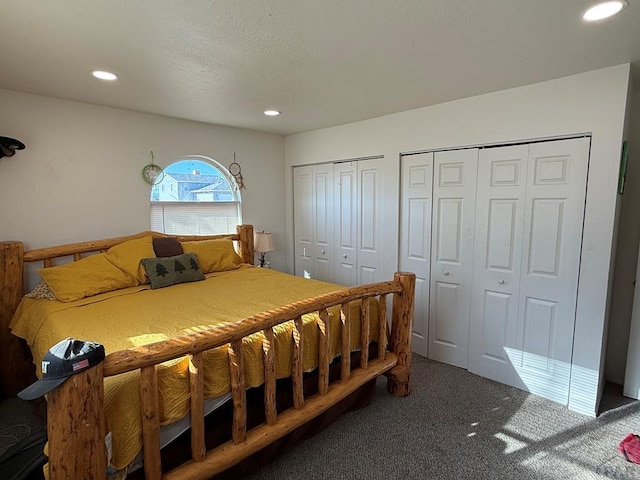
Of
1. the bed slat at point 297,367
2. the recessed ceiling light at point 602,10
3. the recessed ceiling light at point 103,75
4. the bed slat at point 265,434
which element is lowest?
the bed slat at point 265,434

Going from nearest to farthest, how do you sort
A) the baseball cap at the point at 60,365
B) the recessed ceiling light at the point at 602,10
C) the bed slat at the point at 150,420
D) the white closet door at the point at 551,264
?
the baseball cap at the point at 60,365 < the bed slat at the point at 150,420 < the recessed ceiling light at the point at 602,10 < the white closet door at the point at 551,264

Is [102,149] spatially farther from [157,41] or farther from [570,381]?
[570,381]

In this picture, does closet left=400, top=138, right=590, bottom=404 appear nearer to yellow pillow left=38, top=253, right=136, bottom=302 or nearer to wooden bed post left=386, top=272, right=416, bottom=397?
wooden bed post left=386, top=272, right=416, bottom=397

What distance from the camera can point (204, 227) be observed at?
3717mm

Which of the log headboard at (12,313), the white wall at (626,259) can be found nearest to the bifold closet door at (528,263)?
the white wall at (626,259)

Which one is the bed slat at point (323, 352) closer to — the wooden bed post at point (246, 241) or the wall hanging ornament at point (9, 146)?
the wooden bed post at point (246, 241)

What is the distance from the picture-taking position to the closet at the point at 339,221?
348 centimetres

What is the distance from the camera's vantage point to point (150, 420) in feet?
4.36

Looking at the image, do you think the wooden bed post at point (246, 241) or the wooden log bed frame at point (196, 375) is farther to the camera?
the wooden bed post at point (246, 241)

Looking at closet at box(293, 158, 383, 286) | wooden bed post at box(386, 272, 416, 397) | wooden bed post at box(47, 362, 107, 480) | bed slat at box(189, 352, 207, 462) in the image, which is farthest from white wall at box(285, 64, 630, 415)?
wooden bed post at box(47, 362, 107, 480)

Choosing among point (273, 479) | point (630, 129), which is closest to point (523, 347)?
point (630, 129)

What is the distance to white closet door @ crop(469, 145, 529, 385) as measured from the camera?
2549 millimetres

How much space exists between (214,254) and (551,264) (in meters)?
2.83

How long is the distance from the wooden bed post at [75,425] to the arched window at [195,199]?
7.99ft
